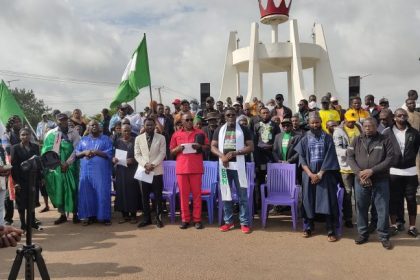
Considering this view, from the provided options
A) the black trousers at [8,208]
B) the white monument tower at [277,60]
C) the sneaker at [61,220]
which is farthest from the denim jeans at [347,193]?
the white monument tower at [277,60]

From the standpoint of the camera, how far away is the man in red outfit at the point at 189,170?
6.41 metres

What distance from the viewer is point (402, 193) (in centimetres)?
590

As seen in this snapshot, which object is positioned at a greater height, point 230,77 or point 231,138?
point 230,77

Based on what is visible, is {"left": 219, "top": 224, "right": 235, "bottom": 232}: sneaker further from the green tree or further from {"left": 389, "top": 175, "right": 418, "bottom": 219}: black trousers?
the green tree

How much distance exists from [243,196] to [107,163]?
8.39ft

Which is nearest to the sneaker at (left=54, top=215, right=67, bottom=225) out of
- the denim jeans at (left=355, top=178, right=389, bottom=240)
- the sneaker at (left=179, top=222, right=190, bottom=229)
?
the sneaker at (left=179, top=222, right=190, bottom=229)

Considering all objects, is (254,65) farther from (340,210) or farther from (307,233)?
(307,233)

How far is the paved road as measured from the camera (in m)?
4.38

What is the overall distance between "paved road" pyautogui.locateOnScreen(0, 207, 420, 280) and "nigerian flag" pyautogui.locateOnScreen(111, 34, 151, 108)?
2828mm

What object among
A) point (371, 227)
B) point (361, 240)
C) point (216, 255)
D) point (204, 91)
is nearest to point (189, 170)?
point (216, 255)

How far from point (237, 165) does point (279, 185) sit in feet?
3.08

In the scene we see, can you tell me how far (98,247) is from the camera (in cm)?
552

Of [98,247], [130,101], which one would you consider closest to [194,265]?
[98,247]

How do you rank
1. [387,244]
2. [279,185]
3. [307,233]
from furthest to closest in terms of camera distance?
[279,185] → [307,233] → [387,244]
